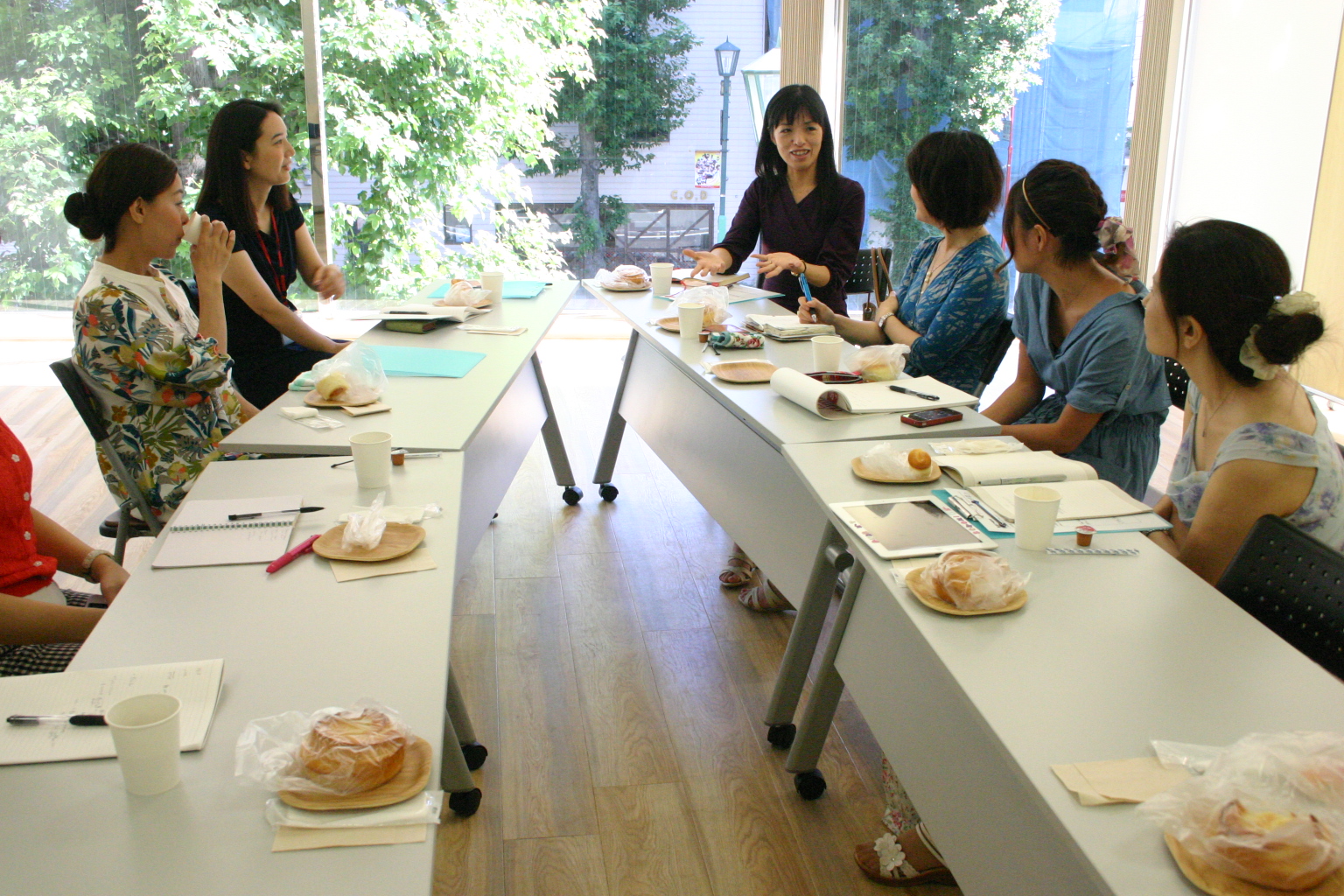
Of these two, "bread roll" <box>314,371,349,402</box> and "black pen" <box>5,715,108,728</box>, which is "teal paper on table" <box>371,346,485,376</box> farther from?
"black pen" <box>5,715,108,728</box>

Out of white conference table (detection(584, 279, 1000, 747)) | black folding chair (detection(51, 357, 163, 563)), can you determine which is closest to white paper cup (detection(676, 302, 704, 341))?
white conference table (detection(584, 279, 1000, 747))

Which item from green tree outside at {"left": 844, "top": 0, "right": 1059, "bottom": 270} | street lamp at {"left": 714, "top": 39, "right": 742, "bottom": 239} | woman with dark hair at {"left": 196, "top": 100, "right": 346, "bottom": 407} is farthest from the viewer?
street lamp at {"left": 714, "top": 39, "right": 742, "bottom": 239}

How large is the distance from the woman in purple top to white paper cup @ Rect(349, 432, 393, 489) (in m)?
1.84

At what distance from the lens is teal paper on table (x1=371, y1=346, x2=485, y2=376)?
2.53 metres

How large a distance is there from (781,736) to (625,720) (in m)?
0.38

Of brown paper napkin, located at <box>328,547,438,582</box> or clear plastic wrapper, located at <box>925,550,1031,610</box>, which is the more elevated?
clear plastic wrapper, located at <box>925,550,1031,610</box>

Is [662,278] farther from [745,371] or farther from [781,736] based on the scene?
[781,736]

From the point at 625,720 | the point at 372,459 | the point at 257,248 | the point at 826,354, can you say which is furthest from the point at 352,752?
the point at 257,248

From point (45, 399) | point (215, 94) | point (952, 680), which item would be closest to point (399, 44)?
point (215, 94)

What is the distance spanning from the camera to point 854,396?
2184 millimetres

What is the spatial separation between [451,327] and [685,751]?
1.54m

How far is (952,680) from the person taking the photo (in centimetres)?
115

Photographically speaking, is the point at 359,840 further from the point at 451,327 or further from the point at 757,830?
the point at 451,327

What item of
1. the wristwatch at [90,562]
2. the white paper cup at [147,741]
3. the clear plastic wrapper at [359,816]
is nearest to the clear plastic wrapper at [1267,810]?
the clear plastic wrapper at [359,816]
